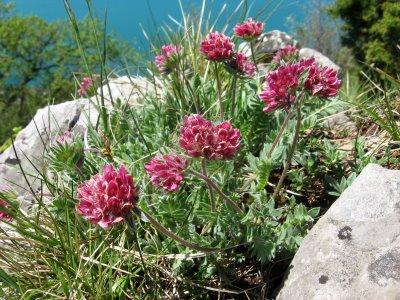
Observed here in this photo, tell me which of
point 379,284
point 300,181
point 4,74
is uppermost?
point 4,74

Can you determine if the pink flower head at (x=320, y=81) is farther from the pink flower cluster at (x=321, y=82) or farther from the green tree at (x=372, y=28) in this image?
the green tree at (x=372, y=28)

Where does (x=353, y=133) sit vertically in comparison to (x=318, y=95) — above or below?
below

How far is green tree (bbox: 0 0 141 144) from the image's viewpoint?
71.4 feet

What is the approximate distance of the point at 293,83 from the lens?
217cm

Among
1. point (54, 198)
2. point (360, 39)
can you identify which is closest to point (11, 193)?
point (54, 198)

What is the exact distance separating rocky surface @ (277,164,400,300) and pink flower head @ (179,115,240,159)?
0.51 metres

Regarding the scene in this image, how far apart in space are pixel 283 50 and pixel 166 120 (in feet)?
2.79

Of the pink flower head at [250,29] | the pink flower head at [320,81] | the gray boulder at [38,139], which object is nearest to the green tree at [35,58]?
the gray boulder at [38,139]

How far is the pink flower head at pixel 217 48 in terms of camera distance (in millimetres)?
2695

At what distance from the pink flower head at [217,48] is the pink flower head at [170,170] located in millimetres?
802

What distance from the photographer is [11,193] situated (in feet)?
9.62

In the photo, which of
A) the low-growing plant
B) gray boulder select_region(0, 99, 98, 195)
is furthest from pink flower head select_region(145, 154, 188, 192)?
gray boulder select_region(0, 99, 98, 195)

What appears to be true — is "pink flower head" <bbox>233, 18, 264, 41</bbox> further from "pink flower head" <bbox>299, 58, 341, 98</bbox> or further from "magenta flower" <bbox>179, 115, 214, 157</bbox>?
"magenta flower" <bbox>179, 115, 214, 157</bbox>

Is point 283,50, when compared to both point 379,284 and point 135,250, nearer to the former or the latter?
point 135,250
